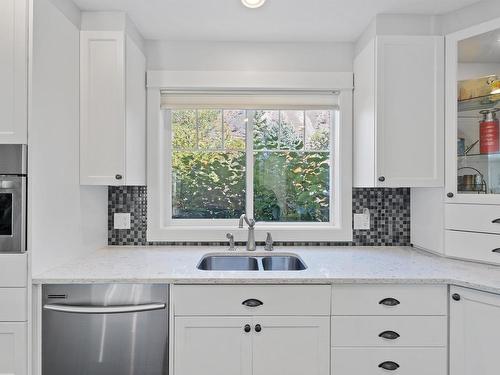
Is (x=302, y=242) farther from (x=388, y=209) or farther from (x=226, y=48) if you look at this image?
(x=226, y=48)

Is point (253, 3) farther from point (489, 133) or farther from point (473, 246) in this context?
point (473, 246)

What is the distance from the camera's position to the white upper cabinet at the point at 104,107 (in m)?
2.02

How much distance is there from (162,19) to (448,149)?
186 centimetres

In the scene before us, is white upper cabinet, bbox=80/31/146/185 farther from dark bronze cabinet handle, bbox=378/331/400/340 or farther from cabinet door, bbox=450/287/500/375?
cabinet door, bbox=450/287/500/375

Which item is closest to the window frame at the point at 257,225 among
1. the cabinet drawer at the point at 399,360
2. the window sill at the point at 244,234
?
the window sill at the point at 244,234

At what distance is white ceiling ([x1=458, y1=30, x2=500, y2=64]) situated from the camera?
1.89 m

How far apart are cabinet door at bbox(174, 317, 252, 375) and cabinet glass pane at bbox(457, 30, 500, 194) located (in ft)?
4.78

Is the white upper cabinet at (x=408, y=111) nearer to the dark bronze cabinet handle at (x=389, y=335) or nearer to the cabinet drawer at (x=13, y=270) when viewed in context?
the dark bronze cabinet handle at (x=389, y=335)

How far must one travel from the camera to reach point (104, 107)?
2025mm

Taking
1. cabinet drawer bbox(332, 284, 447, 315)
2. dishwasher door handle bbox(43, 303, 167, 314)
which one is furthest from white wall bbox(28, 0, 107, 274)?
cabinet drawer bbox(332, 284, 447, 315)

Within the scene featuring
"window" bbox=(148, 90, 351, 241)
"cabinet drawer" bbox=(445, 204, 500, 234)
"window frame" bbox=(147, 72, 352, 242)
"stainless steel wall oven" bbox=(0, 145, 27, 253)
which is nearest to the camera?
"stainless steel wall oven" bbox=(0, 145, 27, 253)

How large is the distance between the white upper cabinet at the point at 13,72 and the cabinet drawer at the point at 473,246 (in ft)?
7.48

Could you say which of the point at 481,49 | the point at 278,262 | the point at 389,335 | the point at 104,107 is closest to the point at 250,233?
the point at 278,262

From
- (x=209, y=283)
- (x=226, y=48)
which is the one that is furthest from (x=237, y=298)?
(x=226, y=48)
